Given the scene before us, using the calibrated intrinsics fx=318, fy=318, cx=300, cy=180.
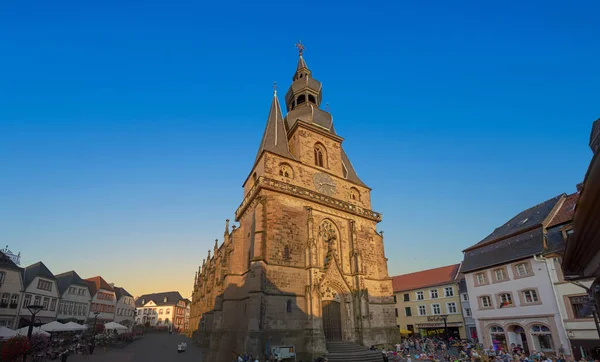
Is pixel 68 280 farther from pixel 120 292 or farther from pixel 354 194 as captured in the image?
pixel 354 194

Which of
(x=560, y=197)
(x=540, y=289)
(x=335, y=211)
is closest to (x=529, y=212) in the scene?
(x=560, y=197)

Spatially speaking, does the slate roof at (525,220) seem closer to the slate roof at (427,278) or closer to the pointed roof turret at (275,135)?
the slate roof at (427,278)

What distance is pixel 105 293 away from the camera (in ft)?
182

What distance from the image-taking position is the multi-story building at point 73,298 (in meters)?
42.5

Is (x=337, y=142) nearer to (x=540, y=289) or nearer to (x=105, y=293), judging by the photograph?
(x=540, y=289)

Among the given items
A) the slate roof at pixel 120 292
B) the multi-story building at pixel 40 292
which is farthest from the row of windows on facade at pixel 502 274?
the slate roof at pixel 120 292

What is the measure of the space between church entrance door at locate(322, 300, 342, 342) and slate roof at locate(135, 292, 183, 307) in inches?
3076

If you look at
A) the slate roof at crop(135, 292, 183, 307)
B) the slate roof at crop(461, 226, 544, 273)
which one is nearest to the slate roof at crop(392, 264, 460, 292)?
the slate roof at crop(461, 226, 544, 273)

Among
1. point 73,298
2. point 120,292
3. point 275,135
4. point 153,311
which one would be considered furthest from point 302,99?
point 153,311

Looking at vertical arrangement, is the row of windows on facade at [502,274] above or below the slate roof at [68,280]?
below

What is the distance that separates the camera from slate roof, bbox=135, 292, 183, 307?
9014 centimetres

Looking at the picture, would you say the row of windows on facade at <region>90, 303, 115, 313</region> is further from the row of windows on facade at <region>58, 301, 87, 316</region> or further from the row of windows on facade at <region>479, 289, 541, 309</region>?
the row of windows on facade at <region>479, 289, 541, 309</region>

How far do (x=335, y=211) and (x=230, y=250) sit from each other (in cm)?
965

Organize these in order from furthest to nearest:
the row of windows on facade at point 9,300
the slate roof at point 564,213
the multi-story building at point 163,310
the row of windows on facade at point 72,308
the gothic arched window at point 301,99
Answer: the multi-story building at point 163,310 < the row of windows on facade at point 72,308 < the gothic arched window at point 301,99 < the row of windows on facade at point 9,300 < the slate roof at point 564,213
